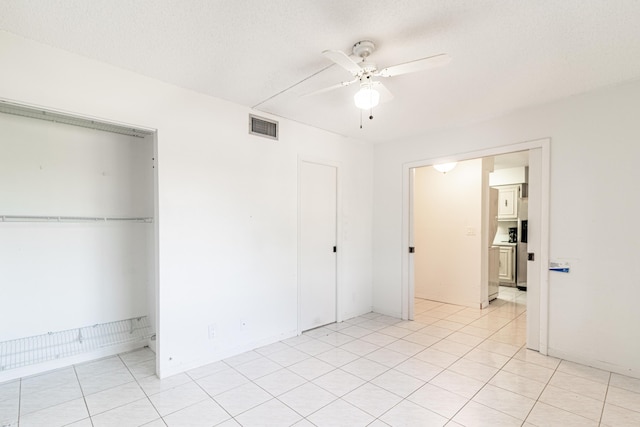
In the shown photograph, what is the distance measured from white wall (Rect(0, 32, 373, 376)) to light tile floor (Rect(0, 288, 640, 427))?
37 cm

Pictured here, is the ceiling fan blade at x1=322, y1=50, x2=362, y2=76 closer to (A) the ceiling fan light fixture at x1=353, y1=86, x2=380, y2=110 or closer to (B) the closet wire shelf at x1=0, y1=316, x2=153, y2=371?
(A) the ceiling fan light fixture at x1=353, y1=86, x2=380, y2=110

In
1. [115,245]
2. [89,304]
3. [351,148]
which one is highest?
[351,148]

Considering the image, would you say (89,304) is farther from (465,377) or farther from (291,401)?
(465,377)

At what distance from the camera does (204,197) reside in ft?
9.72

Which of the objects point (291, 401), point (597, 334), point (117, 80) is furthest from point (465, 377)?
point (117, 80)

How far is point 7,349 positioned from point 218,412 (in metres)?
2.00

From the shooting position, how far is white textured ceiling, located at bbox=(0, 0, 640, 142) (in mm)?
1763

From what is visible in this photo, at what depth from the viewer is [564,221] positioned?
10.0 ft

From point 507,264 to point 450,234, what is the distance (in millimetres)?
2471

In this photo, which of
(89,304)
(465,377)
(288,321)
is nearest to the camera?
(465,377)

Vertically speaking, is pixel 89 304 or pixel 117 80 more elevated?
pixel 117 80

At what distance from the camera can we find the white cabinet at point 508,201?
655cm

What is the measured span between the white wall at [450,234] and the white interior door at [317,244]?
5.81ft

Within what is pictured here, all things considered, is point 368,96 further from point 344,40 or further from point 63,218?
point 63,218
